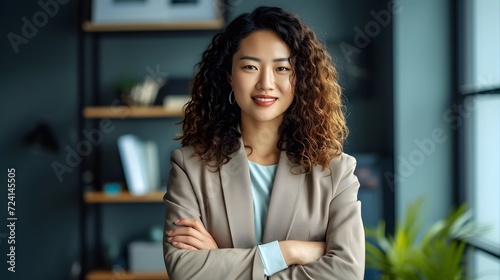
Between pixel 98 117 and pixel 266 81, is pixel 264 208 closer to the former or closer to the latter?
pixel 266 81

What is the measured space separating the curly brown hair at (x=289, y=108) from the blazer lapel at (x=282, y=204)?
1.6 inches

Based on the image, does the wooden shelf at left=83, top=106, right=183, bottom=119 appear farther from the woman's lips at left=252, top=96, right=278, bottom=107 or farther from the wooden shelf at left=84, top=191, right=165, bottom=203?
the woman's lips at left=252, top=96, right=278, bottom=107

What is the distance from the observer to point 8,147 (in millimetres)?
3943

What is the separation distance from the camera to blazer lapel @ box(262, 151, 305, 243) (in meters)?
1.30

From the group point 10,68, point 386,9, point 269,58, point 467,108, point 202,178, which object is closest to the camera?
point 269,58

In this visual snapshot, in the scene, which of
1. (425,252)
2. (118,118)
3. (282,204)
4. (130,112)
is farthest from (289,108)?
(118,118)

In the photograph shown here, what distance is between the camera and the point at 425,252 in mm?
3049

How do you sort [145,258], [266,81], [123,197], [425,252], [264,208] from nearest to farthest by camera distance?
[266,81] → [264,208] → [425,252] → [123,197] → [145,258]

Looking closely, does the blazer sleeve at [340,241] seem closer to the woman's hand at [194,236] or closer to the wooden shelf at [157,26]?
the woman's hand at [194,236]

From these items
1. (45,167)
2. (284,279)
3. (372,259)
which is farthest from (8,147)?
(284,279)

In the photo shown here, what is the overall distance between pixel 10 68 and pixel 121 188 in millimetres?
1022

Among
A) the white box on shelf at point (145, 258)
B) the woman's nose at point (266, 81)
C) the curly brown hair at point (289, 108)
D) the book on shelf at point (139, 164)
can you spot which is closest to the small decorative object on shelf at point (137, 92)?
the book on shelf at point (139, 164)

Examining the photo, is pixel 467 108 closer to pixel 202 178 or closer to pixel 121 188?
pixel 121 188

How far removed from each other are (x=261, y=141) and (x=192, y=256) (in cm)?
28
